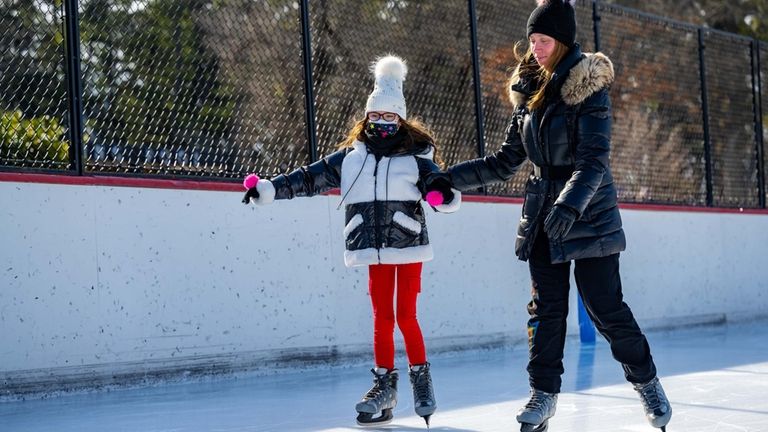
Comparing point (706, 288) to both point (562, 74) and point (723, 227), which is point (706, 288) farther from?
point (562, 74)

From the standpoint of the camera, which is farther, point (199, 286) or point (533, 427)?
point (199, 286)

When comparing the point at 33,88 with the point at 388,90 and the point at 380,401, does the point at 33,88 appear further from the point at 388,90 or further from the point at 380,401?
the point at 380,401

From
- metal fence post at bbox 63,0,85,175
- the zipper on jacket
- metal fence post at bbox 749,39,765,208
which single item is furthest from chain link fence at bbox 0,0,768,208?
the zipper on jacket

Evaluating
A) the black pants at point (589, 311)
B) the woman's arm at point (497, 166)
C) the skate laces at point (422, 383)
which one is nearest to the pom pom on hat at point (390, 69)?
the woman's arm at point (497, 166)

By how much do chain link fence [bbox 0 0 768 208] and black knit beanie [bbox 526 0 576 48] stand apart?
281 cm

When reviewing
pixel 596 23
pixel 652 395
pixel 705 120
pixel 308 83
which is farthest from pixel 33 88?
pixel 705 120

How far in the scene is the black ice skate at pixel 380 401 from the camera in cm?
421

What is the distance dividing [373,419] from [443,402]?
856 mm

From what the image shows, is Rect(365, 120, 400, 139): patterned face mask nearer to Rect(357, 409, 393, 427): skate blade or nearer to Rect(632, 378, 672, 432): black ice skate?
Rect(357, 409, 393, 427): skate blade

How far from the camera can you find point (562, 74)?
376cm

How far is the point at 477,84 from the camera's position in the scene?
820 centimetres

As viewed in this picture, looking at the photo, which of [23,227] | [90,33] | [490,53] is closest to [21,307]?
[23,227]

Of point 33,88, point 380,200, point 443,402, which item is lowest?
point 443,402

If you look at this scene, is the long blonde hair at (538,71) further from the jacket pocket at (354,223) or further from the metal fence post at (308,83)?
the metal fence post at (308,83)
